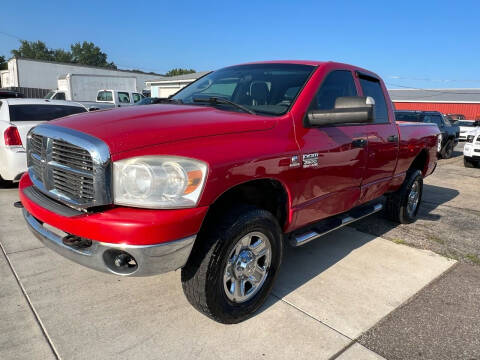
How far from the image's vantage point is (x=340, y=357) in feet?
7.68

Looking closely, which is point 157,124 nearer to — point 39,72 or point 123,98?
point 123,98

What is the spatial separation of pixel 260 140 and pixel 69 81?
24.5 metres

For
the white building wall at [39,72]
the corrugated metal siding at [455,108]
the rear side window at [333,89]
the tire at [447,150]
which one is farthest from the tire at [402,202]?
the corrugated metal siding at [455,108]

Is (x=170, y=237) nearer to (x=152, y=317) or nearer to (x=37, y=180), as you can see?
(x=152, y=317)

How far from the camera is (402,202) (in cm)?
488

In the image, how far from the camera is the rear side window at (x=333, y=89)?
3.16m

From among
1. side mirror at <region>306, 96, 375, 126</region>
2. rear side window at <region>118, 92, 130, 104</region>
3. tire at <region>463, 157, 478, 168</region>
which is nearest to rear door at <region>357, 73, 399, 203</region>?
side mirror at <region>306, 96, 375, 126</region>

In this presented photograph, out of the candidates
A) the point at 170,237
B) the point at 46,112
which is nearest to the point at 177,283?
the point at 170,237

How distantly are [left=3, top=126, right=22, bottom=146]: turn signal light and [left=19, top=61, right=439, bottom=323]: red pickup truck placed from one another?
3.07 meters

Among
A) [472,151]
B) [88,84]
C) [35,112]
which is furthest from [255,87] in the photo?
[88,84]

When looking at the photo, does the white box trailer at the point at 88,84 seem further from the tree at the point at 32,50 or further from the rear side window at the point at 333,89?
the tree at the point at 32,50

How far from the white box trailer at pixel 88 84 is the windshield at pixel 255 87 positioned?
73.6 feet

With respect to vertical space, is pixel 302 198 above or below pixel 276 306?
above

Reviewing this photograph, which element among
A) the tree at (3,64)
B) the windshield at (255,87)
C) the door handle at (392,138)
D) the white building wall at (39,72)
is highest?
the tree at (3,64)
